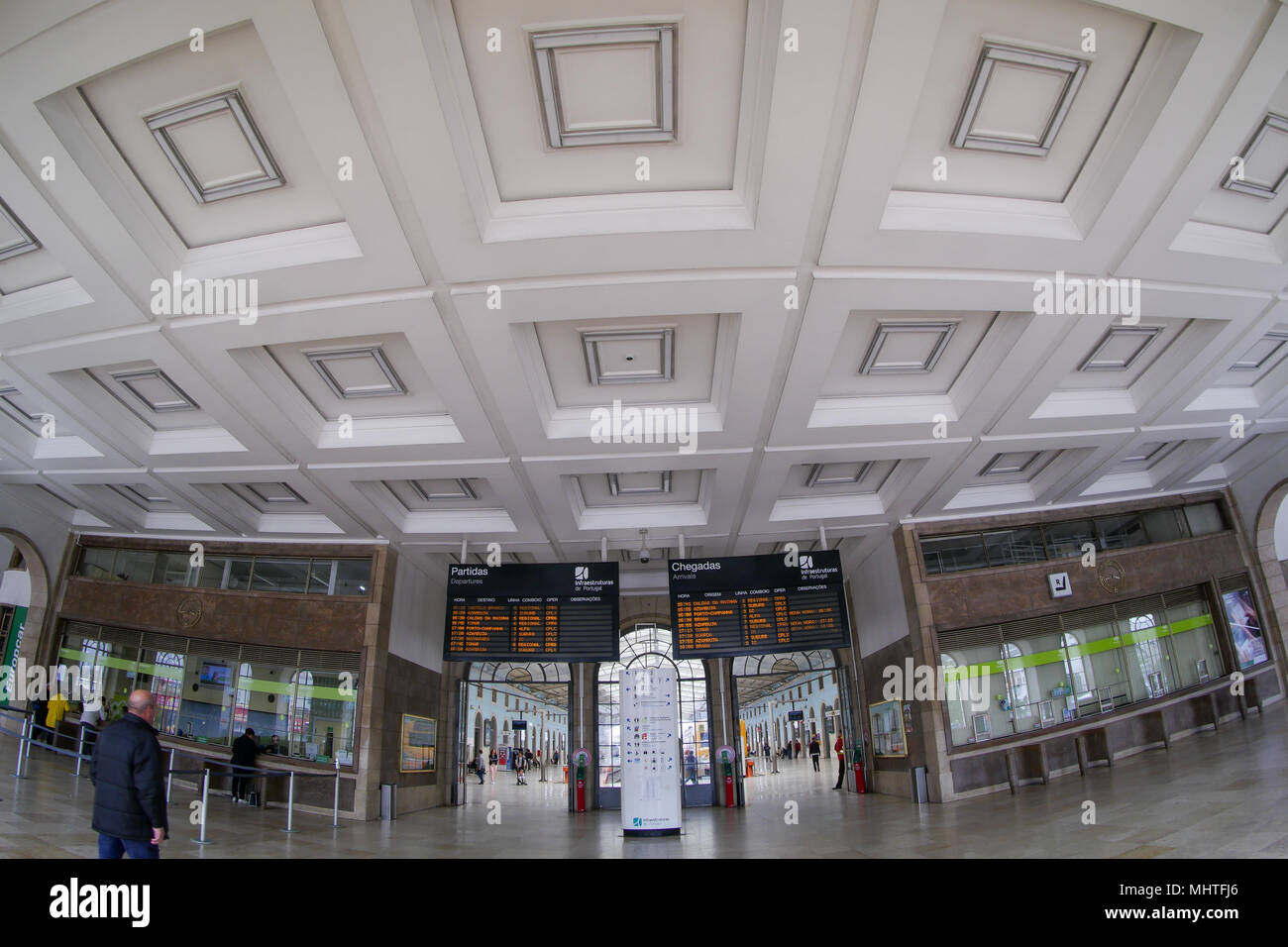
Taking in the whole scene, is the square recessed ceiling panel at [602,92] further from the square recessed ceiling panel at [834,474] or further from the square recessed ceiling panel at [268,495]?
the square recessed ceiling panel at [268,495]

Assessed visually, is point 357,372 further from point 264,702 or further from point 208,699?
point 208,699

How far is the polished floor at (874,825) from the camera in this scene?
534 cm

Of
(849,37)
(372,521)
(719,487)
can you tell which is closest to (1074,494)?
(719,487)

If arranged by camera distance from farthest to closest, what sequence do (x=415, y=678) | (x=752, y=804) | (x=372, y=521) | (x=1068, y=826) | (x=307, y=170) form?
(x=752, y=804), (x=415, y=678), (x=372, y=521), (x=1068, y=826), (x=307, y=170)

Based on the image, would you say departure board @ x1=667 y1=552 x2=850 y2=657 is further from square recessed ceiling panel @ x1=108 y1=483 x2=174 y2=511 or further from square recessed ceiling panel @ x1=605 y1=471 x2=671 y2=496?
square recessed ceiling panel @ x1=108 y1=483 x2=174 y2=511

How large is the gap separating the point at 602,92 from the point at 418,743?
12318 millimetres

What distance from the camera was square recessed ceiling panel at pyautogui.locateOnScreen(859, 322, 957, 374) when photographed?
6730 millimetres

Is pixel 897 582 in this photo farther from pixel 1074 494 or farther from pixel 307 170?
pixel 307 170

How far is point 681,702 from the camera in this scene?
58.6 feet

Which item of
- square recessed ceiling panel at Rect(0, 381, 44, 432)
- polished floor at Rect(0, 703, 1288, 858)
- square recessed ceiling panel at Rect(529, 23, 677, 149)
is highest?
square recessed ceiling panel at Rect(529, 23, 677, 149)

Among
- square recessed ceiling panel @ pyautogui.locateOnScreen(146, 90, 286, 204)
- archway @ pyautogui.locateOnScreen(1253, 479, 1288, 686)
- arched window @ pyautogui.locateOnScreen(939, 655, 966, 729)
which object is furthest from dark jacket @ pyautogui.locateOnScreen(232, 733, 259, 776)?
archway @ pyautogui.locateOnScreen(1253, 479, 1288, 686)

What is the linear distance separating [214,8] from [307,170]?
112 cm

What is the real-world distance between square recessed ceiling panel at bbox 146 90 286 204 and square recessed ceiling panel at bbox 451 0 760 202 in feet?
5.12

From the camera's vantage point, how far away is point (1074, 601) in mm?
11828
